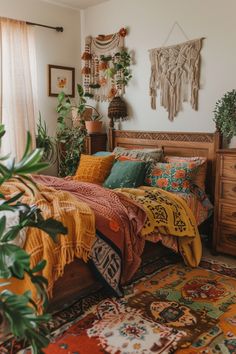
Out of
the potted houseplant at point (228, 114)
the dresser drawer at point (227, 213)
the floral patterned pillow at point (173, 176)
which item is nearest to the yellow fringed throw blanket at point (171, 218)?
the floral patterned pillow at point (173, 176)

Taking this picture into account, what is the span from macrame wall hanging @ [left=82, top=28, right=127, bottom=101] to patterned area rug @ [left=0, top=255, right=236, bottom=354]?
254cm

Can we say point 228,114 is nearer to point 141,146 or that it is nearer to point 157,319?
point 141,146

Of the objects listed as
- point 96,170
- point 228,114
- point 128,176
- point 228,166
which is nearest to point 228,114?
point 228,114

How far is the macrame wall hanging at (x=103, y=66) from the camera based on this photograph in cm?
446

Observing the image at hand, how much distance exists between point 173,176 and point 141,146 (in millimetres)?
949

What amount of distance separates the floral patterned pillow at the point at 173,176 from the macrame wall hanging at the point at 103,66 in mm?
1446

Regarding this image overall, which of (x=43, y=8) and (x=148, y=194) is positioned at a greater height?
(x=43, y=8)

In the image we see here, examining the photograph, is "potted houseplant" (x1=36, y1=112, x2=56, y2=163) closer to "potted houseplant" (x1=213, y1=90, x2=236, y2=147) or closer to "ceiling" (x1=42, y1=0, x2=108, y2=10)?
"ceiling" (x1=42, y1=0, x2=108, y2=10)

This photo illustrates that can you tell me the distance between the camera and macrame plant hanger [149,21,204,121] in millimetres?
3768

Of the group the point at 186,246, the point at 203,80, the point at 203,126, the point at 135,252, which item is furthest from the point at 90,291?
the point at 203,80

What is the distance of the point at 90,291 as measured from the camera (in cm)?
264

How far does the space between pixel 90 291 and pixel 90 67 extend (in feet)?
10.6

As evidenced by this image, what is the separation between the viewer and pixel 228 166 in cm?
321

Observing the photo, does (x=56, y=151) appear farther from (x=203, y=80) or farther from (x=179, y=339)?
(x=179, y=339)
